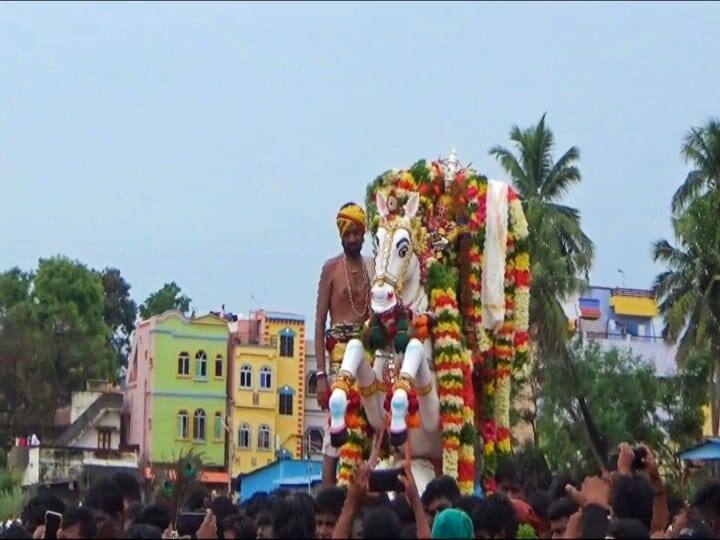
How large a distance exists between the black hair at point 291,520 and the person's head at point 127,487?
2.41 meters

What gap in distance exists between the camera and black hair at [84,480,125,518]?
11.5 meters

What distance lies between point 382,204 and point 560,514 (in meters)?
5.61

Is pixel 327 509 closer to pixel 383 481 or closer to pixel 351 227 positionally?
pixel 383 481

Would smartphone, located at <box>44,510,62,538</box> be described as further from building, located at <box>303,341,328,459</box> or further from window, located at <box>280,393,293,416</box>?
window, located at <box>280,393,293,416</box>

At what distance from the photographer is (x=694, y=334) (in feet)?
131

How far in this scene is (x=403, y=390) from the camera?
1491 cm

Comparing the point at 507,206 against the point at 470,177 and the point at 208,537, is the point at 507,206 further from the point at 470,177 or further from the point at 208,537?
the point at 208,537

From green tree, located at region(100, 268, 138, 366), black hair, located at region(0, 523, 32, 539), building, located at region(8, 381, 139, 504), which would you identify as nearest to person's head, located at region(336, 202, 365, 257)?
black hair, located at region(0, 523, 32, 539)

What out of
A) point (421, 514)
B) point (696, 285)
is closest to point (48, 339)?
point (696, 285)

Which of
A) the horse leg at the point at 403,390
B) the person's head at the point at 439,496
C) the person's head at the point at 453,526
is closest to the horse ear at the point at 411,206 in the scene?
the horse leg at the point at 403,390

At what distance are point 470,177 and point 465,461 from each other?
2.72 m

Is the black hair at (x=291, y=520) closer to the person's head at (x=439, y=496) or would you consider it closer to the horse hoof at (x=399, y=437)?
the person's head at (x=439, y=496)

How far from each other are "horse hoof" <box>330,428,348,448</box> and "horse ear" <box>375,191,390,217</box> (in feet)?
6.72

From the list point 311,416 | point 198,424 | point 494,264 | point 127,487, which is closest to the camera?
point 127,487
